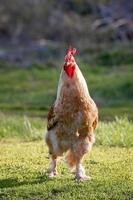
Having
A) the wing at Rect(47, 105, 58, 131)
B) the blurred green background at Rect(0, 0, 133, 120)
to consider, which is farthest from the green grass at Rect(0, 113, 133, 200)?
the blurred green background at Rect(0, 0, 133, 120)

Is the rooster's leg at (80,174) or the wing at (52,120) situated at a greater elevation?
the wing at (52,120)

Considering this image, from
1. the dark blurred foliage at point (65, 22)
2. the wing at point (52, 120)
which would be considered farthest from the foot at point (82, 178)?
the dark blurred foliage at point (65, 22)

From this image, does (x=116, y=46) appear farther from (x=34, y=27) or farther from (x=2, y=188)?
(x=2, y=188)

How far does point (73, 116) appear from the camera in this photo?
9.23 m

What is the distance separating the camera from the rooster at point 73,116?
30.3 ft

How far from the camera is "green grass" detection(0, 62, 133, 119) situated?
80.5ft

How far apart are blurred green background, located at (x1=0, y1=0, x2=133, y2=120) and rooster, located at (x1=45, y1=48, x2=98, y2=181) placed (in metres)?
10.6

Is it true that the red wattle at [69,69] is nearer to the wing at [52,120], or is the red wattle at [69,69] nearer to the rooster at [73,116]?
the rooster at [73,116]

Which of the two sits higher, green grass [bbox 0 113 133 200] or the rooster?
the rooster

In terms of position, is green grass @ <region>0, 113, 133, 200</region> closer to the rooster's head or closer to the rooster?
the rooster

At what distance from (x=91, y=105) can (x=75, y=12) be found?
39.7 m

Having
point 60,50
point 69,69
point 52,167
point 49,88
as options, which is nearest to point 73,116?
point 69,69

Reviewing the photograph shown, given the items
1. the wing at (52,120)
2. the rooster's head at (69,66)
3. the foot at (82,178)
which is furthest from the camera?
the wing at (52,120)

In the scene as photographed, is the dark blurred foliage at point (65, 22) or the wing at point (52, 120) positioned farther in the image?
the dark blurred foliage at point (65, 22)
